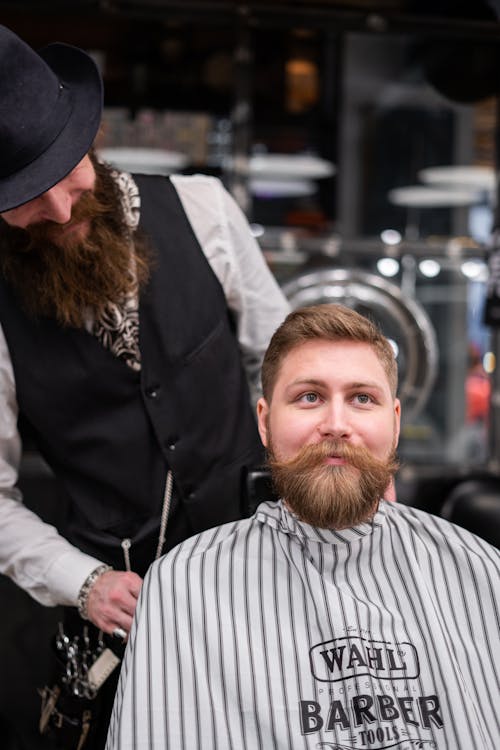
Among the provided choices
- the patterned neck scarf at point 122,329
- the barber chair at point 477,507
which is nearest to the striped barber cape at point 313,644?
the patterned neck scarf at point 122,329

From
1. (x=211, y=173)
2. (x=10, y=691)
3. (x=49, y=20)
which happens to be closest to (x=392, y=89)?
(x=211, y=173)

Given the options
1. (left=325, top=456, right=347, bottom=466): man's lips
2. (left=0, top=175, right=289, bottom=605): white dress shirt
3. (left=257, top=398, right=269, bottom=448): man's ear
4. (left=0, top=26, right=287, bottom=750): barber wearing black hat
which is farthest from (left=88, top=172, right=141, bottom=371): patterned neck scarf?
(left=325, top=456, right=347, bottom=466): man's lips

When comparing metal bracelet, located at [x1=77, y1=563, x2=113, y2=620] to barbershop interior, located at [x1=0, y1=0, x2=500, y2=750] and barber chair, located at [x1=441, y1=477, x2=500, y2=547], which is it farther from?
barber chair, located at [x1=441, y1=477, x2=500, y2=547]

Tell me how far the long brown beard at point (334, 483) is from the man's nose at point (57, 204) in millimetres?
646

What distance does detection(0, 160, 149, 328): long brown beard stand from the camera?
1810mm

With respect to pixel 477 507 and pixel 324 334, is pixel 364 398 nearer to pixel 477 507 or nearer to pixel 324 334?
pixel 324 334

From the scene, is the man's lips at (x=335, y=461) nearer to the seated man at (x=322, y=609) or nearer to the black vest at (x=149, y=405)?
the seated man at (x=322, y=609)

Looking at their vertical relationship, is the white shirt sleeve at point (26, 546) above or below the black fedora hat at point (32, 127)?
below

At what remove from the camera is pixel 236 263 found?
2100 mm

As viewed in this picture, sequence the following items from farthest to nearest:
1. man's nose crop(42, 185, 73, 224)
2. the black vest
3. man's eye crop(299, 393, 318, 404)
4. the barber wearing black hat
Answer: the black vest < the barber wearing black hat < man's nose crop(42, 185, 73, 224) < man's eye crop(299, 393, 318, 404)

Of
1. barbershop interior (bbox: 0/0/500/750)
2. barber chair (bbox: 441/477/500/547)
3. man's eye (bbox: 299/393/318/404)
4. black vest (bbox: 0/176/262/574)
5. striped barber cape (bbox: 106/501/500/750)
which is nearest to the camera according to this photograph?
striped barber cape (bbox: 106/501/500/750)

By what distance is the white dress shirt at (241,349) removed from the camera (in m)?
1.83

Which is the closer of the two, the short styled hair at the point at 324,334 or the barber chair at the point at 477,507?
the short styled hair at the point at 324,334

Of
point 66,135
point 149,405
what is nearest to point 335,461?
point 149,405
